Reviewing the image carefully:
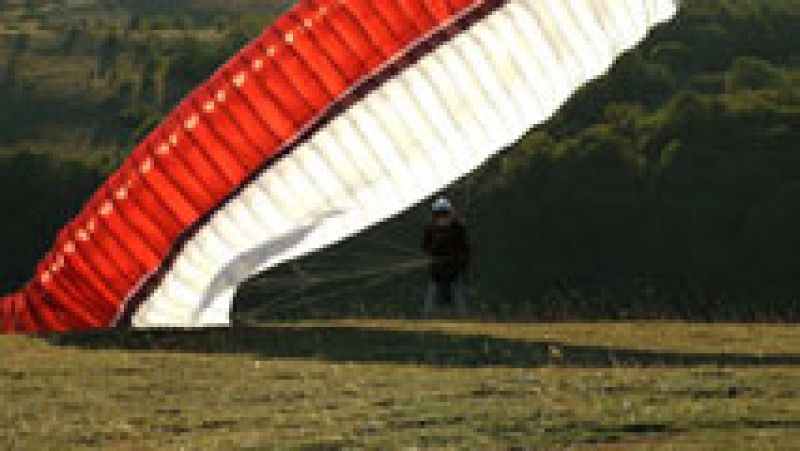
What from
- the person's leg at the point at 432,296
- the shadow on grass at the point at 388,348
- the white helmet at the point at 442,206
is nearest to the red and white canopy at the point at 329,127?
the shadow on grass at the point at 388,348

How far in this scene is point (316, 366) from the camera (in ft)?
62.0

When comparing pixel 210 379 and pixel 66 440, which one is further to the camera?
pixel 210 379

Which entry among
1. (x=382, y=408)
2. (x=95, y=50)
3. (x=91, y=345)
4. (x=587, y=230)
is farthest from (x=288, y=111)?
(x=95, y=50)

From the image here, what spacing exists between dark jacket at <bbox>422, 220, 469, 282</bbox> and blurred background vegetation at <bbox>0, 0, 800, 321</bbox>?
232 feet

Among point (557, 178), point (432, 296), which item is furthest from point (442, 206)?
point (557, 178)

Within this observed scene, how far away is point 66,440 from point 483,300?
9455 centimetres

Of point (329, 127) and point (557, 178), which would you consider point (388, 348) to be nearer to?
point (329, 127)

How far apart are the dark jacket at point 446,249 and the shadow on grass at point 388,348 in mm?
1202

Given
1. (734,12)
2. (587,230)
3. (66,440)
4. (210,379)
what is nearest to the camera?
(66,440)

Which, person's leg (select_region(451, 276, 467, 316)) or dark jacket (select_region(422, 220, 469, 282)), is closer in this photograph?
dark jacket (select_region(422, 220, 469, 282))

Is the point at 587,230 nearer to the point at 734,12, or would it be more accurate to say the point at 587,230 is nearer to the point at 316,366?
the point at 734,12

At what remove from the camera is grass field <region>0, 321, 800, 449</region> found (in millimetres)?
13773

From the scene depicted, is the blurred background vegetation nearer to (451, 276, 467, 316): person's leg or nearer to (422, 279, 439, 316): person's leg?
(422, 279, 439, 316): person's leg

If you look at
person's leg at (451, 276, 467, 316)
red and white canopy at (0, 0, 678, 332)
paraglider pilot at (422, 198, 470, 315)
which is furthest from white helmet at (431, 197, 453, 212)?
red and white canopy at (0, 0, 678, 332)
